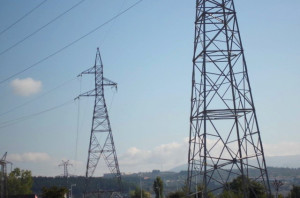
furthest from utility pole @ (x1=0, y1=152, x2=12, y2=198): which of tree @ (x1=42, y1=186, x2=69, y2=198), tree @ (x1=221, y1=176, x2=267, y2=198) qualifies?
tree @ (x1=221, y1=176, x2=267, y2=198)

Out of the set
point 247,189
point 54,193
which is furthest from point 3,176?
point 247,189

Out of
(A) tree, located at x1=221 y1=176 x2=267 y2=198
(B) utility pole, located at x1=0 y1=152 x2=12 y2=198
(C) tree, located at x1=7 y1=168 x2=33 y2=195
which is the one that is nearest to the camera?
(A) tree, located at x1=221 y1=176 x2=267 y2=198

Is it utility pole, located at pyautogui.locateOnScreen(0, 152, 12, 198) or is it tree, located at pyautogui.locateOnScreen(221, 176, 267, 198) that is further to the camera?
utility pole, located at pyautogui.locateOnScreen(0, 152, 12, 198)

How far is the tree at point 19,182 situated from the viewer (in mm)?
92125

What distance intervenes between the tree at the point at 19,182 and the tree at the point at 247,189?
5581 cm

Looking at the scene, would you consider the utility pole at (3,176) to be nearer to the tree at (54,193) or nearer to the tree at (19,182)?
the tree at (54,193)

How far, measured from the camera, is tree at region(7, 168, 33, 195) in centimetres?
9212

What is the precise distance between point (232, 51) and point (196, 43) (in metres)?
2.13

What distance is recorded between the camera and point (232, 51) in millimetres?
22797

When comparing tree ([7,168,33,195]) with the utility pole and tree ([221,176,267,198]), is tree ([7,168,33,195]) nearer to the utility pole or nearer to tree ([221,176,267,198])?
the utility pole

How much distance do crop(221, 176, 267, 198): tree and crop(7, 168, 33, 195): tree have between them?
55812mm

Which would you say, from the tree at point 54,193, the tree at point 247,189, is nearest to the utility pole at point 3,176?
the tree at point 54,193

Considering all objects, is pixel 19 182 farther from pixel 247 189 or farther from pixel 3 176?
pixel 247 189

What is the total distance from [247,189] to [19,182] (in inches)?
3228
